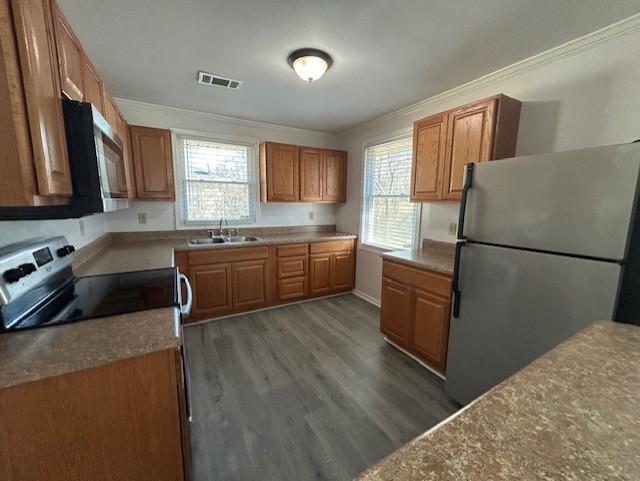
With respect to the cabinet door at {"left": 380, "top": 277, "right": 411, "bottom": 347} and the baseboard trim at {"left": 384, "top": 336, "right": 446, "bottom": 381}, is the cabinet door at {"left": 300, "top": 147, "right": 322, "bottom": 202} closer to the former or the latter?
the cabinet door at {"left": 380, "top": 277, "right": 411, "bottom": 347}

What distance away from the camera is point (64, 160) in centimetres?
100

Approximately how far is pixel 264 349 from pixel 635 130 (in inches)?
121

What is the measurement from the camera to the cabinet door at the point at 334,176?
387cm

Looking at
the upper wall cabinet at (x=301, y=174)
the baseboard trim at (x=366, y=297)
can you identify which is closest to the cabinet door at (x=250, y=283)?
the upper wall cabinet at (x=301, y=174)

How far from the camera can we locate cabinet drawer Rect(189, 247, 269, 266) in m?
2.89

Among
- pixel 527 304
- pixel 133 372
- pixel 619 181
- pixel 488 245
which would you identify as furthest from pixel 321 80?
pixel 133 372

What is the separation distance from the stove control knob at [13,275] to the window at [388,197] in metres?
3.03

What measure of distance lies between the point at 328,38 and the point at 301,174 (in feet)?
6.61

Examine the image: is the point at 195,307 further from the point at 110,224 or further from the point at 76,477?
the point at 76,477

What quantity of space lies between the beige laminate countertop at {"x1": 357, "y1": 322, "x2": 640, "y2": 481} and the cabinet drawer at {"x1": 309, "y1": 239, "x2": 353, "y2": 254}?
2.94 metres

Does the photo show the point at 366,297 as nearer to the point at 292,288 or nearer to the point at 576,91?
the point at 292,288

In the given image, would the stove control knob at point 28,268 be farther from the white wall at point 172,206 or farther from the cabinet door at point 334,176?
the cabinet door at point 334,176

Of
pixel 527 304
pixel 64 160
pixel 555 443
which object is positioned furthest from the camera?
pixel 527 304

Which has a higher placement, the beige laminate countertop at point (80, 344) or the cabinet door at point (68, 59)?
the cabinet door at point (68, 59)
